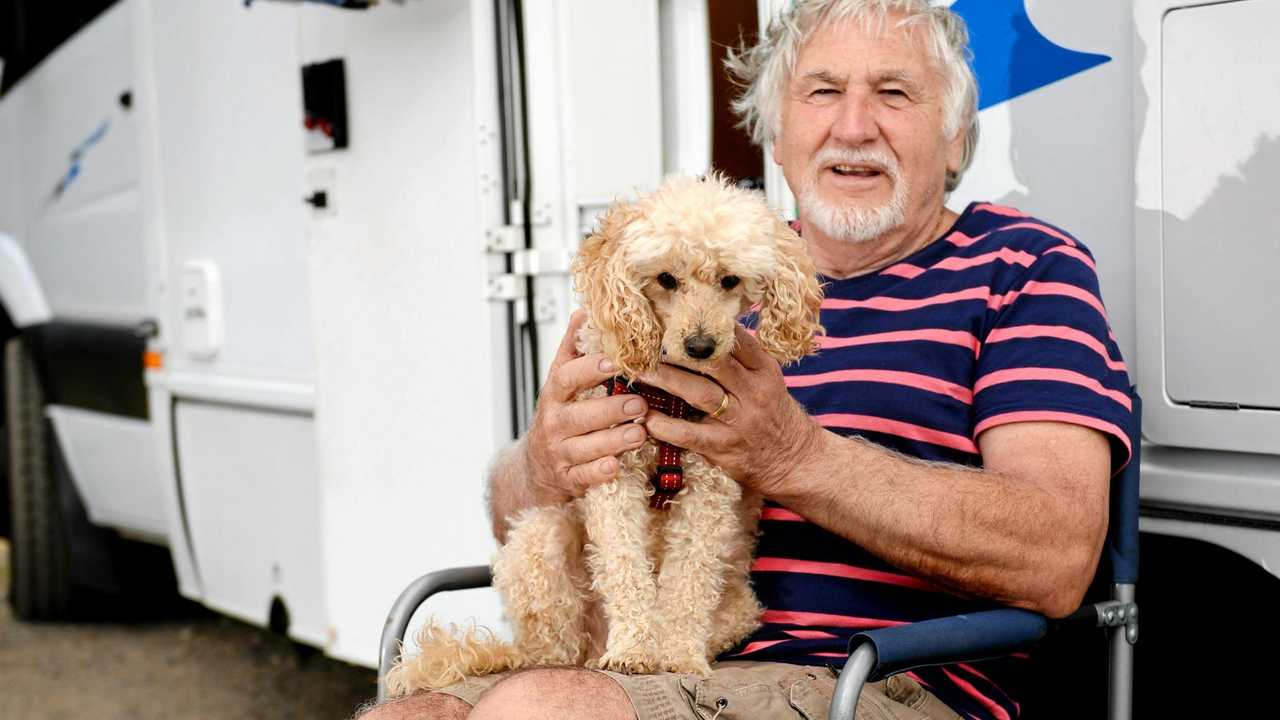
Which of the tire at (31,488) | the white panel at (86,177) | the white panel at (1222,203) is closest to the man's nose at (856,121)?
the white panel at (1222,203)

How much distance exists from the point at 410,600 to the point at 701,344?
2.91 feet

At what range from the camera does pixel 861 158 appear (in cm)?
233

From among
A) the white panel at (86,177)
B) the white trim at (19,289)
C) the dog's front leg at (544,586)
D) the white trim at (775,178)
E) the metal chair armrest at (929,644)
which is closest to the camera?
the metal chair armrest at (929,644)

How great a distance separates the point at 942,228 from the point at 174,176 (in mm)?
3124

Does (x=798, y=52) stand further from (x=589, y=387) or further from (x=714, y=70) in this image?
(x=714, y=70)

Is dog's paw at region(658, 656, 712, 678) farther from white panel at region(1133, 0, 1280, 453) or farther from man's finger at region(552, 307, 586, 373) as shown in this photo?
white panel at region(1133, 0, 1280, 453)

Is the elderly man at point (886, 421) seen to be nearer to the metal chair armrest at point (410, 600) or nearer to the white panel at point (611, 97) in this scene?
the metal chair armrest at point (410, 600)

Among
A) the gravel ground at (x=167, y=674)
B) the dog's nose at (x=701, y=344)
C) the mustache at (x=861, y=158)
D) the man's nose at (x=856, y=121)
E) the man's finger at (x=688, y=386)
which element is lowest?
the gravel ground at (x=167, y=674)

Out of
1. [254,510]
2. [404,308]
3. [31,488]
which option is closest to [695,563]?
[404,308]

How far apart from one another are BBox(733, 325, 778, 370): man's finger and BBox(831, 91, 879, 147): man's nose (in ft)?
1.78

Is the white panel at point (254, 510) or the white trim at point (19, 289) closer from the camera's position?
the white panel at point (254, 510)

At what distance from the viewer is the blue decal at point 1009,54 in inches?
91.8

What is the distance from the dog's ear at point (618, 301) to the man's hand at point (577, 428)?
120 millimetres

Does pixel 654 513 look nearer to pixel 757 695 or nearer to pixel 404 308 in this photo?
pixel 757 695
